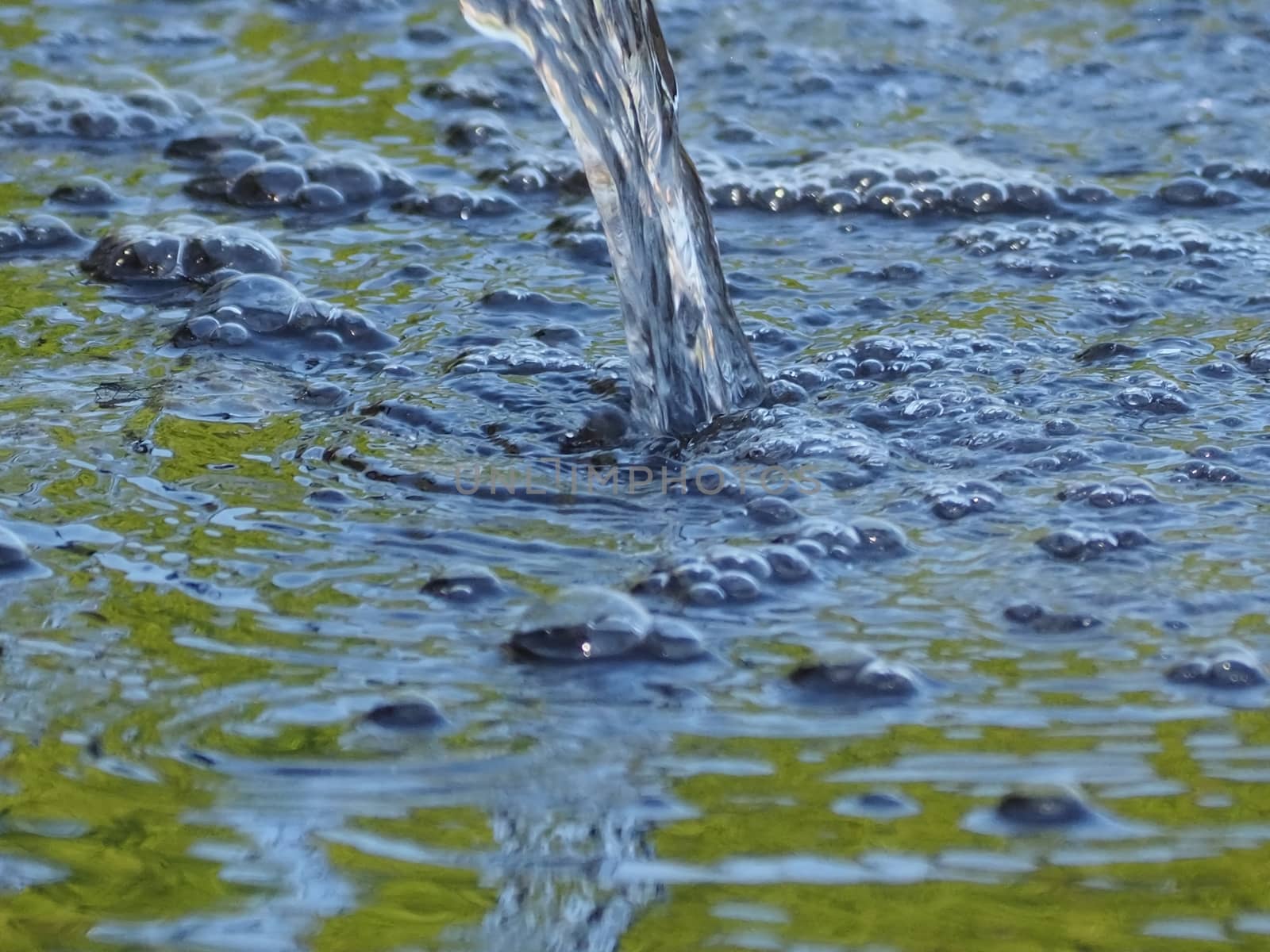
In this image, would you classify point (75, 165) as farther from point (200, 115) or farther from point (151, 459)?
point (151, 459)

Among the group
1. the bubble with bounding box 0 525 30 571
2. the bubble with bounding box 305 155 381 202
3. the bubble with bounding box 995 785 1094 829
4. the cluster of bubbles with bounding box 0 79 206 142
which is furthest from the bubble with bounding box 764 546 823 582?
the cluster of bubbles with bounding box 0 79 206 142

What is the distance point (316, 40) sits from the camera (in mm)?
3191

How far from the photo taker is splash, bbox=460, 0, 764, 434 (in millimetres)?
1982

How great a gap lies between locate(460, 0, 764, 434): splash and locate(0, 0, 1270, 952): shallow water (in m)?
0.11

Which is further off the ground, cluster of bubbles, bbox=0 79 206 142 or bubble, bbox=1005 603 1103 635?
cluster of bubbles, bbox=0 79 206 142

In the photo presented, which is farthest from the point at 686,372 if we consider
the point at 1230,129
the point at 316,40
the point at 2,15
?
the point at 2,15

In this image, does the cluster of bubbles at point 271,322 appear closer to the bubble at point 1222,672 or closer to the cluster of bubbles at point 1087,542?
the cluster of bubbles at point 1087,542

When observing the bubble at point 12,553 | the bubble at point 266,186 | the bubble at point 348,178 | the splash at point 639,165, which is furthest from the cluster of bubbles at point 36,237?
the bubble at point 12,553

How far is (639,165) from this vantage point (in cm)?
203

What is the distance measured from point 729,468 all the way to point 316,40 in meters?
1.74

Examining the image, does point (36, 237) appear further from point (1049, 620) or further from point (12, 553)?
point (1049, 620)

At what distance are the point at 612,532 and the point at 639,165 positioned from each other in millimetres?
569

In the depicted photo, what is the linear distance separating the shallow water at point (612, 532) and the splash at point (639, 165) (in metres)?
0.11

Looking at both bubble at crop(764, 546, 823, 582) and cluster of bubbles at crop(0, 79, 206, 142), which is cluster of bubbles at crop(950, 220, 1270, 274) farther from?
cluster of bubbles at crop(0, 79, 206, 142)
